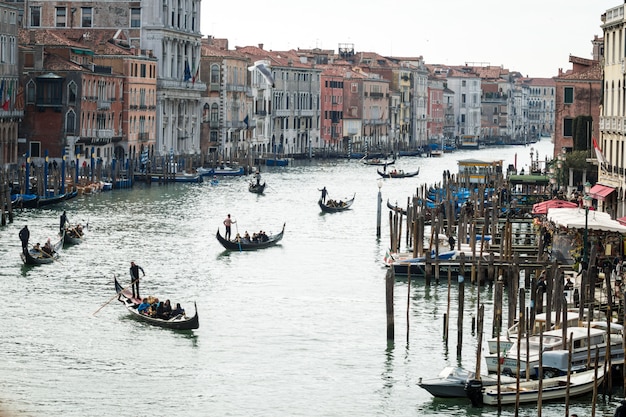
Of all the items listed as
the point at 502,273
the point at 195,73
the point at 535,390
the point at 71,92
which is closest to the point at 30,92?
the point at 71,92

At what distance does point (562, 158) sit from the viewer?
42969 mm

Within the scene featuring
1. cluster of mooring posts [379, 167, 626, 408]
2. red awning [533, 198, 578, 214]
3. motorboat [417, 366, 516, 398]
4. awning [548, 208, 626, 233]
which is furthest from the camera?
red awning [533, 198, 578, 214]

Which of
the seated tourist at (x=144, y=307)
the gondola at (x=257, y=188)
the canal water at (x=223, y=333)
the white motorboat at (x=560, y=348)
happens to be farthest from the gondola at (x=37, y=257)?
the gondola at (x=257, y=188)

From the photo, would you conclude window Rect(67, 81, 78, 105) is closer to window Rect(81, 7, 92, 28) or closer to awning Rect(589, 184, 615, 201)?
window Rect(81, 7, 92, 28)

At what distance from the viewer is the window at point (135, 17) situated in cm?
6906

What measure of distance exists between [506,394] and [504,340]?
2.33 metres

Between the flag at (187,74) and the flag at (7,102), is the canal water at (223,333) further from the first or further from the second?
the flag at (187,74)

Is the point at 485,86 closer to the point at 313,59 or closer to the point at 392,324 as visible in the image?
the point at 313,59

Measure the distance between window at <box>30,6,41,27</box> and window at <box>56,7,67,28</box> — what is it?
86 centimetres

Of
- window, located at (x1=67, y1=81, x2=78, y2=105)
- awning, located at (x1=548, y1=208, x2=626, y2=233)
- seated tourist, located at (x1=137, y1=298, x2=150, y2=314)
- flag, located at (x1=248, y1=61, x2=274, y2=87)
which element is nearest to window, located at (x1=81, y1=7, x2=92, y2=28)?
window, located at (x1=67, y1=81, x2=78, y2=105)

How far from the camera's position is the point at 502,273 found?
94.7 ft

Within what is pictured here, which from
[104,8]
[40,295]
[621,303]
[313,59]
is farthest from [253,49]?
[621,303]

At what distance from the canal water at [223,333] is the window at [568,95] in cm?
885

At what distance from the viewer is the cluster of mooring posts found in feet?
71.5
